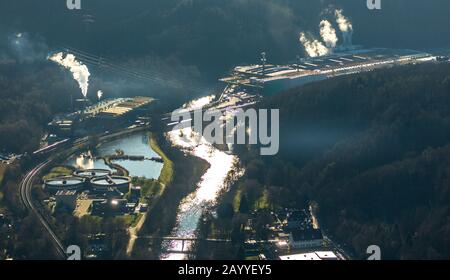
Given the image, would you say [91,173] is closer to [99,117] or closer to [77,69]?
[99,117]

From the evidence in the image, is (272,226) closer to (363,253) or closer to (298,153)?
(363,253)

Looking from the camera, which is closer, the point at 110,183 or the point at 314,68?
the point at 110,183

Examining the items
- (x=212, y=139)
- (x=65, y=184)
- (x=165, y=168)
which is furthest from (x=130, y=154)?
(x=65, y=184)

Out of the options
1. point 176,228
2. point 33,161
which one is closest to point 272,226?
point 176,228
